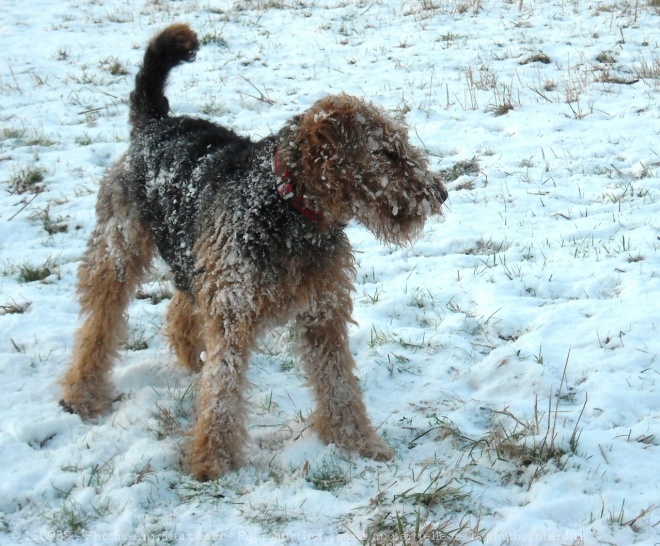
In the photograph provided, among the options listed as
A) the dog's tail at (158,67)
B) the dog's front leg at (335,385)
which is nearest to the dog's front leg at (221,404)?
the dog's front leg at (335,385)

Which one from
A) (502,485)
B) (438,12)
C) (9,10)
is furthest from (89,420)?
(9,10)

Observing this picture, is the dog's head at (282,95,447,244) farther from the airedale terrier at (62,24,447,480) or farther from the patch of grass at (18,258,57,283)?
the patch of grass at (18,258,57,283)

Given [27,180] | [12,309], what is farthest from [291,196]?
[27,180]

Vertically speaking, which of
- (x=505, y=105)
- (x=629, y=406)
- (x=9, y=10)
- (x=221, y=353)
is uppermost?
(x=9, y=10)

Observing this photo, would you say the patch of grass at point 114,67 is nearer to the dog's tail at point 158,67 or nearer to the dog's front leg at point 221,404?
the dog's tail at point 158,67

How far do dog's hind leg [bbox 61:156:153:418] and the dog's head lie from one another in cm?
131

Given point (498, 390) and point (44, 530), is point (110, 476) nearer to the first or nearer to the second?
point (44, 530)

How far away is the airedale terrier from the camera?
2.91 metres

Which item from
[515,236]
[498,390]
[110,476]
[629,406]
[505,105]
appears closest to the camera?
[110,476]

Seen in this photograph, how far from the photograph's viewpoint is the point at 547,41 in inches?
348

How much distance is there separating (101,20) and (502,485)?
10852mm

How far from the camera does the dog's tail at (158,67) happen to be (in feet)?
12.6

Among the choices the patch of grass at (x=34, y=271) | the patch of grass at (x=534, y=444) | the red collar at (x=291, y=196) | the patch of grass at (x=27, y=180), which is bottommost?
the patch of grass at (x=534, y=444)

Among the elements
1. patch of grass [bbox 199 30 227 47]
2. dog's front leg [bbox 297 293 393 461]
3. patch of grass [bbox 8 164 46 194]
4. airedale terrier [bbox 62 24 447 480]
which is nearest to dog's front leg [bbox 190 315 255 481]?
airedale terrier [bbox 62 24 447 480]
